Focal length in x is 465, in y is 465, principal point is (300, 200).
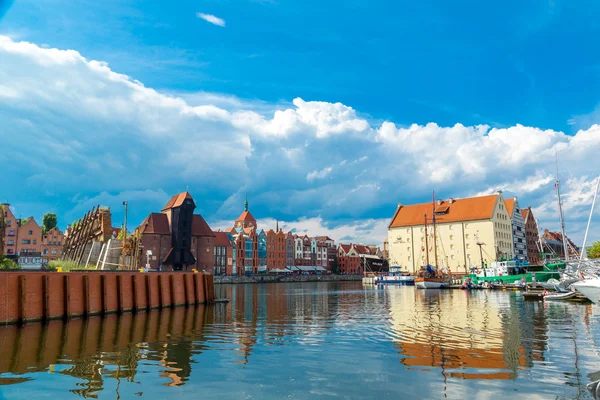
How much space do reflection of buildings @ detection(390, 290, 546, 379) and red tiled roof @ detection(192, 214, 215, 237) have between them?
109814mm

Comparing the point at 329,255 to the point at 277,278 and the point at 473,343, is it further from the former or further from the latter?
the point at 473,343

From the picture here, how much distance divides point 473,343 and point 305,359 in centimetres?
823

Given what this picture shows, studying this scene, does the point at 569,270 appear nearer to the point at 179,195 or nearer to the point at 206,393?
the point at 206,393

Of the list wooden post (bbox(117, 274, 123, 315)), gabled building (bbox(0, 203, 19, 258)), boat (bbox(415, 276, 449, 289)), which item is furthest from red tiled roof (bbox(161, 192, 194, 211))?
wooden post (bbox(117, 274, 123, 315))

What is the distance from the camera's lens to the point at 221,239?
15712 centimetres

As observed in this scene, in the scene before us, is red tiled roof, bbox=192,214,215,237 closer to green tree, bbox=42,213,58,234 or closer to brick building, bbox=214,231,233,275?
brick building, bbox=214,231,233,275

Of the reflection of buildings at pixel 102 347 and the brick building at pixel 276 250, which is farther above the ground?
the brick building at pixel 276 250

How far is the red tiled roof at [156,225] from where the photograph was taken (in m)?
127

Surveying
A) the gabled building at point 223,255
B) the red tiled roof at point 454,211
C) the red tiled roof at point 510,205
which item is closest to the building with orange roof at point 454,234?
the red tiled roof at point 454,211

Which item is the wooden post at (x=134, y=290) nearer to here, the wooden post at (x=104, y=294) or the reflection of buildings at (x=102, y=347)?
the wooden post at (x=104, y=294)

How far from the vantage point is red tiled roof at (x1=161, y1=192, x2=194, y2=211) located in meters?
128

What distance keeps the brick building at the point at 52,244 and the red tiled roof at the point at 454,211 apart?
97.7 meters

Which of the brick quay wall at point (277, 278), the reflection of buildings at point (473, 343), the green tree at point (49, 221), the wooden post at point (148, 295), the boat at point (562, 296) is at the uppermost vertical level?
the green tree at point (49, 221)

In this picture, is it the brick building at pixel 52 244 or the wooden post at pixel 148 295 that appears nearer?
the wooden post at pixel 148 295
